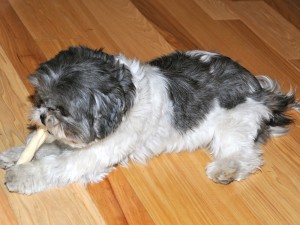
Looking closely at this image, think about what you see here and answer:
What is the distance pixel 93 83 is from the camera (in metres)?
3.00

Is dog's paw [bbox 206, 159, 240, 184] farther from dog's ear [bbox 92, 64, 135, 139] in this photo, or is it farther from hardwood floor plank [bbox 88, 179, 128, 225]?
dog's ear [bbox 92, 64, 135, 139]

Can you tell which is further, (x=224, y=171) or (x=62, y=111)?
(x=224, y=171)

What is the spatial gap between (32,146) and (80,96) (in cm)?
56

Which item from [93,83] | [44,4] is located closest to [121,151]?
[93,83]

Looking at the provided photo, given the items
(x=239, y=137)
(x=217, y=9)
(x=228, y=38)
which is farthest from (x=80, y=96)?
(x=217, y=9)

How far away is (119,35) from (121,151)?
192 cm

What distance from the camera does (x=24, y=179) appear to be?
10.6ft

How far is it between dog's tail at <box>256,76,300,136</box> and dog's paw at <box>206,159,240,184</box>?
50 cm

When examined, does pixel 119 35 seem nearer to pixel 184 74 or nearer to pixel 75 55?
pixel 184 74

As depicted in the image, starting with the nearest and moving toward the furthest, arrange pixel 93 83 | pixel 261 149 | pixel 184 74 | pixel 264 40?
pixel 93 83 < pixel 184 74 < pixel 261 149 < pixel 264 40

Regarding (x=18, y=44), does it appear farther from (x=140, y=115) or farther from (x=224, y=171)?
(x=224, y=171)

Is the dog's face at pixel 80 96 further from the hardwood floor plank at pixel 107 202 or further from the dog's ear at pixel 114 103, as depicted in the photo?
the hardwood floor plank at pixel 107 202

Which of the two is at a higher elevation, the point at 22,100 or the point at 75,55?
the point at 75,55

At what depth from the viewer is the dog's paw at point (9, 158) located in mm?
3414
